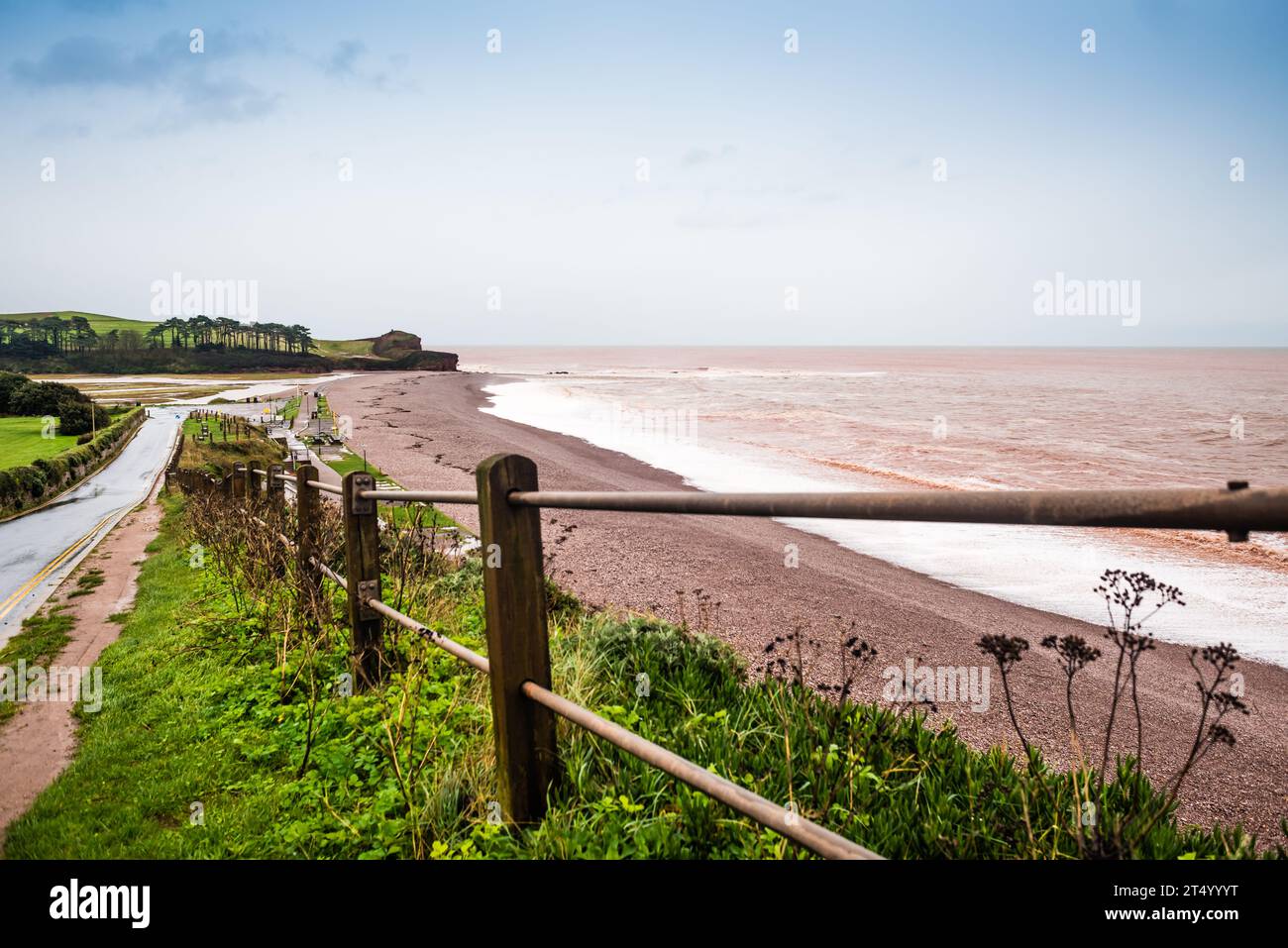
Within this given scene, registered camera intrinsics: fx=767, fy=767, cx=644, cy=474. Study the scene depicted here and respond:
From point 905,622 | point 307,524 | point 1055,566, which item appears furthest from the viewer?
point 1055,566

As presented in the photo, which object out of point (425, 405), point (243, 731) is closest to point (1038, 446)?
point (243, 731)

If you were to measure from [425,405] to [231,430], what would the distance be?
61.4 feet

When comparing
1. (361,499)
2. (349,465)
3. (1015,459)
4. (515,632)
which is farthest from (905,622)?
(1015,459)

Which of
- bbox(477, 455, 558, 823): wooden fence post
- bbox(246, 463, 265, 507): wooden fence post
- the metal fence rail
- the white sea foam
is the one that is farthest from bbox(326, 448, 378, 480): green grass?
bbox(477, 455, 558, 823): wooden fence post

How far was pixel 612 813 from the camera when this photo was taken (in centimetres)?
270

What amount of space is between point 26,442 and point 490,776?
34.6m

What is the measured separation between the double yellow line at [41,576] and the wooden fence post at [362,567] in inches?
230

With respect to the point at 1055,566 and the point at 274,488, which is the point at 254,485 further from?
the point at 1055,566

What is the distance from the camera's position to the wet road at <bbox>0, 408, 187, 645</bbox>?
29.5ft

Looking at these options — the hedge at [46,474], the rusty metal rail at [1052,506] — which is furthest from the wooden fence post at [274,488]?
the hedge at [46,474]

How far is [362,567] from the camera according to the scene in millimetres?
4457

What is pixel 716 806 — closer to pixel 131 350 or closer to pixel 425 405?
pixel 425 405

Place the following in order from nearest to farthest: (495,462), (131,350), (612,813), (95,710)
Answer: (495,462)
(612,813)
(95,710)
(131,350)

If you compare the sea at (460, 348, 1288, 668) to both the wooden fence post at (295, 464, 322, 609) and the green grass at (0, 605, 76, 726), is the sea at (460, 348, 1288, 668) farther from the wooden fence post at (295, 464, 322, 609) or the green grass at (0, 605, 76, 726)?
the green grass at (0, 605, 76, 726)
